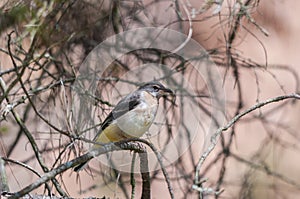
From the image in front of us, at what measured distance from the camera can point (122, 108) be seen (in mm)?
2600

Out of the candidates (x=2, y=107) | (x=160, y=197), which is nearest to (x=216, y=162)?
(x=160, y=197)

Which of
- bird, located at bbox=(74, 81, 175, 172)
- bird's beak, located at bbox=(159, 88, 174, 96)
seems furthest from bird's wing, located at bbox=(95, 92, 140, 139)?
bird's beak, located at bbox=(159, 88, 174, 96)

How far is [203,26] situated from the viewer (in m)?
2.94

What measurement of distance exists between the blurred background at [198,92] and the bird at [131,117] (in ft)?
0.66

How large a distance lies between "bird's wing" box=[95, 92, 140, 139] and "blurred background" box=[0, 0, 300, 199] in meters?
0.17

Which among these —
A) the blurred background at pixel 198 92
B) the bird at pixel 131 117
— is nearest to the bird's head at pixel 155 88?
the bird at pixel 131 117

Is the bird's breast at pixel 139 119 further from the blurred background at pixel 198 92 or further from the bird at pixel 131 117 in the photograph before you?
the blurred background at pixel 198 92

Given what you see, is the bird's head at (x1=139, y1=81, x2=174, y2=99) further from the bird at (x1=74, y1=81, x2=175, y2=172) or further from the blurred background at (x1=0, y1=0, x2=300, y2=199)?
the blurred background at (x1=0, y1=0, x2=300, y2=199)

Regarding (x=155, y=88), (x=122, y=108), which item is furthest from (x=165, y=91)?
(x=122, y=108)

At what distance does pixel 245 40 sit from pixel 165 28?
1.26 feet

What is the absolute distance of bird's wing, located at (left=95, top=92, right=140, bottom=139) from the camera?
2572mm

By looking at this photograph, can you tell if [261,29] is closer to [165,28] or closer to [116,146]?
[165,28]

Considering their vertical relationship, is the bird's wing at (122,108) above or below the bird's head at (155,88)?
below

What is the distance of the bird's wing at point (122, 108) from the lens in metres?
2.57
